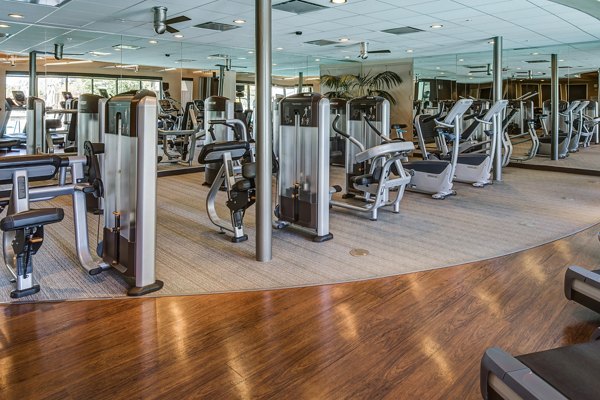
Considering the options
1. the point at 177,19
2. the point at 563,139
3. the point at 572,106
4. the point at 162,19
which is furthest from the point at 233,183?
the point at 563,139

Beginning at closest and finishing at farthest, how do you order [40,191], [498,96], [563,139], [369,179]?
[40,191], [369,179], [498,96], [563,139]

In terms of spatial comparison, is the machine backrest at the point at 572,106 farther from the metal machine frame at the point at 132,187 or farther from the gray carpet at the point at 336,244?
the metal machine frame at the point at 132,187

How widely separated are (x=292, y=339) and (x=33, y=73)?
24.7ft

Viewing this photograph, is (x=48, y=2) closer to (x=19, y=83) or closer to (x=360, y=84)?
(x=19, y=83)

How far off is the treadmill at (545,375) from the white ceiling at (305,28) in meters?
5.04

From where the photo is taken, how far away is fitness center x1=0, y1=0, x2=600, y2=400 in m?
2.11

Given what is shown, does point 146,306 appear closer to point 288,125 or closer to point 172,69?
point 288,125

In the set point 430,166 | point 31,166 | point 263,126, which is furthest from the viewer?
point 430,166

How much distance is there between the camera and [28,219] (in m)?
2.69

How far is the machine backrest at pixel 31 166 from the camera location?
281cm

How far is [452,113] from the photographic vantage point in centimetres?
643

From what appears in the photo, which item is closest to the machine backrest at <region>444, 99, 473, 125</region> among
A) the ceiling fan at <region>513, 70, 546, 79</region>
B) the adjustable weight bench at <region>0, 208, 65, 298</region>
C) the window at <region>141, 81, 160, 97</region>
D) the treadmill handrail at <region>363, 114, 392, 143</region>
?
the treadmill handrail at <region>363, 114, 392, 143</region>

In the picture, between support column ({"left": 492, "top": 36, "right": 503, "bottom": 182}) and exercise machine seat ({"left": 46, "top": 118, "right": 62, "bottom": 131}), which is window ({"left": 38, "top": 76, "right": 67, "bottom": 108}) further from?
support column ({"left": 492, "top": 36, "right": 503, "bottom": 182})

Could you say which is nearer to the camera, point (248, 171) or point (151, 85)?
point (248, 171)
